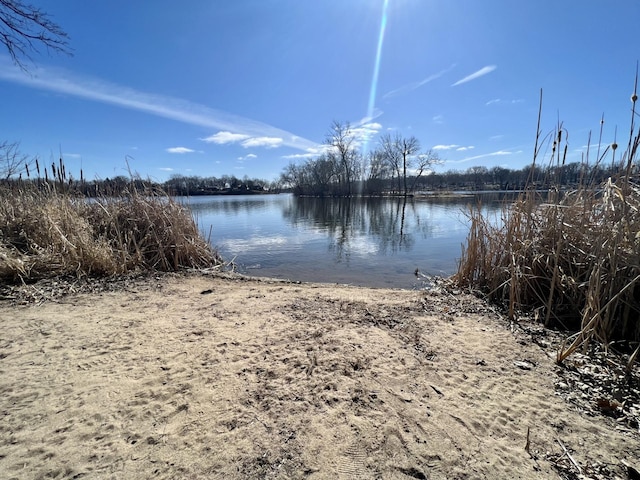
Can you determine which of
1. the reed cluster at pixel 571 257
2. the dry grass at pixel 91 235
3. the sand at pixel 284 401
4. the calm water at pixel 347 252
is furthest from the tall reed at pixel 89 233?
the reed cluster at pixel 571 257

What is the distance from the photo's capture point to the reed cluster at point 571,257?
2.99 m

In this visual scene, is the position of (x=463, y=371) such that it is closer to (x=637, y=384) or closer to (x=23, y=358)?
(x=637, y=384)

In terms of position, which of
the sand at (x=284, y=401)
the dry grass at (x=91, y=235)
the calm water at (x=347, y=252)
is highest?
the dry grass at (x=91, y=235)

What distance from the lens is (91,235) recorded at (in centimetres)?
654

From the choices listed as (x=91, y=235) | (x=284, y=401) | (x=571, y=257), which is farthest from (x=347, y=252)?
(x=284, y=401)

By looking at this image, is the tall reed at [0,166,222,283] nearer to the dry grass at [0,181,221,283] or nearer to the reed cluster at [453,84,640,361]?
the dry grass at [0,181,221,283]

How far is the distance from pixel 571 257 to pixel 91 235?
9049mm

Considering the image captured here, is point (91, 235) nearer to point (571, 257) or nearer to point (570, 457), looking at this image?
point (570, 457)

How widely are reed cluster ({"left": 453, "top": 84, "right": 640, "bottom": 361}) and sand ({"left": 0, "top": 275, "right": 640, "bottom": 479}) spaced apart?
68 centimetres

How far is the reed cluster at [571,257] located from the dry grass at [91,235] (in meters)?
6.80

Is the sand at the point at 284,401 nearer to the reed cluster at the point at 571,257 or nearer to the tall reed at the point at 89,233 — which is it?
the reed cluster at the point at 571,257

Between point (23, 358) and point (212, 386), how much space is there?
207cm

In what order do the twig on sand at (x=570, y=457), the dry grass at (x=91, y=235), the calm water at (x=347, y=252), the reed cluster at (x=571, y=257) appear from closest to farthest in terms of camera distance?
the twig on sand at (x=570, y=457) → the reed cluster at (x=571, y=257) → the dry grass at (x=91, y=235) → the calm water at (x=347, y=252)

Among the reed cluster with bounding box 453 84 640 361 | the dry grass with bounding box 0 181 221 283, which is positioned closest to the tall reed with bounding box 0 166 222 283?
the dry grass with bounding box 0 181 221 283
